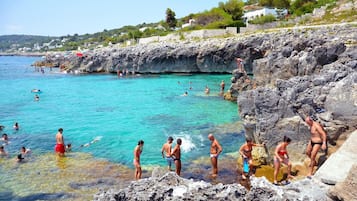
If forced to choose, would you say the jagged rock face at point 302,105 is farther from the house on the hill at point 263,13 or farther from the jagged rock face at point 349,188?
the house on the hill at point 263,13

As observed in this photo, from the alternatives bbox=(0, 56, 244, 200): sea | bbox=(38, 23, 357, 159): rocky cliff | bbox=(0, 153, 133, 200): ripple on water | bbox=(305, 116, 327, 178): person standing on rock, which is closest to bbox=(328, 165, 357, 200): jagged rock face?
bbox=(305, 116, 327, 178): person standing on rock

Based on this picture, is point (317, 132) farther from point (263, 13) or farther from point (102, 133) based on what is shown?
point (263, 13)

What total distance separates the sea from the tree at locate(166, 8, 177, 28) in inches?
1895

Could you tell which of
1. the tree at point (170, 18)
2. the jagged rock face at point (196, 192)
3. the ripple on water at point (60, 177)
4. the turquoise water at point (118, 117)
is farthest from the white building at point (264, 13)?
the jagged rock face at point (196, 192)

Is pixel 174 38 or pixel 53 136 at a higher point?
pixel 174 38

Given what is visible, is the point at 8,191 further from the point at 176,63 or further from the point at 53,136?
the point at 176,63

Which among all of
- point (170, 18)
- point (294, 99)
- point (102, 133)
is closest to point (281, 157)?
point (294, 99)

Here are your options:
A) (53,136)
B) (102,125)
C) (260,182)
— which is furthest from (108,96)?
(260,182)

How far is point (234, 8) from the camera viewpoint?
79000 millimetres

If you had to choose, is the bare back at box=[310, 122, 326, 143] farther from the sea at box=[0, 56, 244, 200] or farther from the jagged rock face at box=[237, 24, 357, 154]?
the sea at box=[0, 56, 244, 200]

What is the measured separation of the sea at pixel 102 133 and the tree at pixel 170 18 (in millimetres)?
48134

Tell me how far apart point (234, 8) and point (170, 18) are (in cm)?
1653

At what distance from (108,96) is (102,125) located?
13.0 m

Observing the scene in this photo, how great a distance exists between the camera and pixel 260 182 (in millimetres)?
5605
